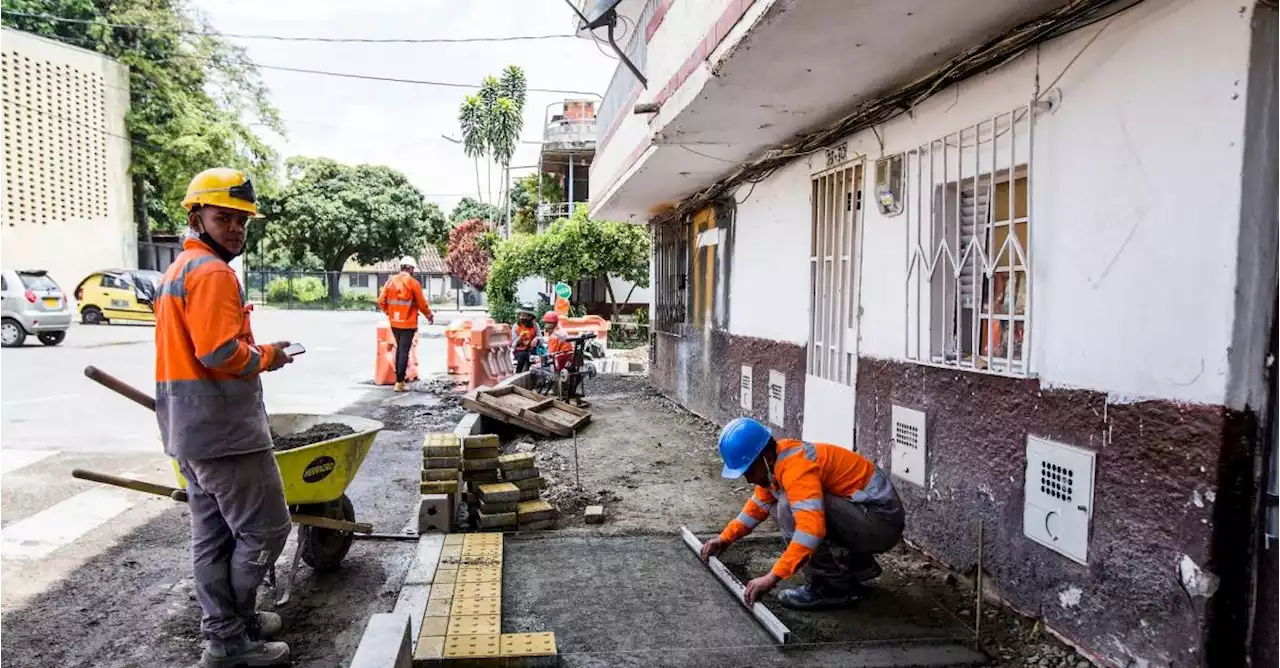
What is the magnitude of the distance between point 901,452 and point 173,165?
31.8m

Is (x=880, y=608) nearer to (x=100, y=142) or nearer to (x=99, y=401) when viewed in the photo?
(x=99, y=401)

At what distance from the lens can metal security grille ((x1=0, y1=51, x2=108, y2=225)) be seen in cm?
2364

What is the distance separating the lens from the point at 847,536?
13.3ft

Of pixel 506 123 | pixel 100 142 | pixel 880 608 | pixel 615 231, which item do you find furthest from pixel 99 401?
pixel 506 123

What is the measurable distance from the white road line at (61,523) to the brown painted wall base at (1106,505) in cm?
553

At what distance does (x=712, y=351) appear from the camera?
9.79 m


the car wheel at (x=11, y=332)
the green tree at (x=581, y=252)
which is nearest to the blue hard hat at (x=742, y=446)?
the car wheel at (x=11, y=332)

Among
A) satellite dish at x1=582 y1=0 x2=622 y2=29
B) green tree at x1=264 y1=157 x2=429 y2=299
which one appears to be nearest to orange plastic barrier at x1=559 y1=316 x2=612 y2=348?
satellite dish at x1=582 y1=0 x2=622 y2=29

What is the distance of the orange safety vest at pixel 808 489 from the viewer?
12.0 ft

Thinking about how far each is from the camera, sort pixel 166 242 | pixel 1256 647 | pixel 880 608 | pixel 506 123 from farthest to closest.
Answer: pixel 506 123, pixel 166 242, pixel 880 608, pixel 1256 647

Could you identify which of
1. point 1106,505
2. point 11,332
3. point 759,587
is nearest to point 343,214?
point 11,332

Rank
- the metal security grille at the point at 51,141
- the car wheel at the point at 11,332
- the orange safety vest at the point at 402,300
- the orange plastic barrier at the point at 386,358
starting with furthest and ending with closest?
the metal security grille at the point at 51,141, the car wheel at the point at 11,332, the orange plastic barrier at the point at 386,358, the orange safety vest at the point at 402,300

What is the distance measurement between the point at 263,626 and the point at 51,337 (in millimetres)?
17206

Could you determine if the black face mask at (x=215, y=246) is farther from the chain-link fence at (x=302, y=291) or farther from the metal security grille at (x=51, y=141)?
the chain-link fence at (x=302, y=291)
